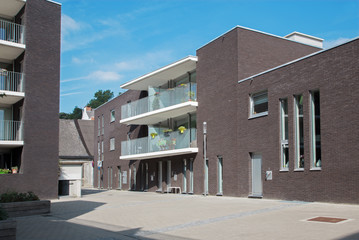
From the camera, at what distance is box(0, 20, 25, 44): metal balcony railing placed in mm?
23945

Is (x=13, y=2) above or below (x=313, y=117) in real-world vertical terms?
above

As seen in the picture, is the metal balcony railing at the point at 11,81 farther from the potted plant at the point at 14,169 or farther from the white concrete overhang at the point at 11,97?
the potted plant at the point at 14,169

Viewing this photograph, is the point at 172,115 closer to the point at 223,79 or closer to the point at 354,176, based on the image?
the point at 223,79

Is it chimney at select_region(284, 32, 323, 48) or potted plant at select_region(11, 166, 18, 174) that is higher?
chimney at select_region(284, 32, 323, 48)

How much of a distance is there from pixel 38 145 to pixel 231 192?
10869mm

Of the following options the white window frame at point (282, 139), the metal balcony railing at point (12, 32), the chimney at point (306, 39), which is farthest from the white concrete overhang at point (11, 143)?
the chimney at point (306, 39)

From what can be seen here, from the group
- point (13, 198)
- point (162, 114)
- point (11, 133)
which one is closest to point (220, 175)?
point (162, 114)

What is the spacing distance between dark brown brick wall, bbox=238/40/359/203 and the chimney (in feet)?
22.6

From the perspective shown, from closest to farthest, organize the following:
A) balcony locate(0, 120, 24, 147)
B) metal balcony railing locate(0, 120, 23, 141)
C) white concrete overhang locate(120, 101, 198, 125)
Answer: balcony locate(0, 120, 24, 147) → metal balcony railing locate(0, 120, 23, 141) → white concrete overhang locate(120, 101, 198, 125)

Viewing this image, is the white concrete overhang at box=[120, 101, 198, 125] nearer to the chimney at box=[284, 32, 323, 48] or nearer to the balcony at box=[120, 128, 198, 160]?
the balcony at box=[120, 128, 198, 160]

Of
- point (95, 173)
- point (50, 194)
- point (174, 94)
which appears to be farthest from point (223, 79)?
point (95, 173)

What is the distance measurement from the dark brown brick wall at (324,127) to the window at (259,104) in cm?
38

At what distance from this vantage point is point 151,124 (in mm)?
32812

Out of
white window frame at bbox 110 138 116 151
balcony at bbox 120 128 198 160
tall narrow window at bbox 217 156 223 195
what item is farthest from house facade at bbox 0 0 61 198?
white window frame at bbox 110 138 116 151
